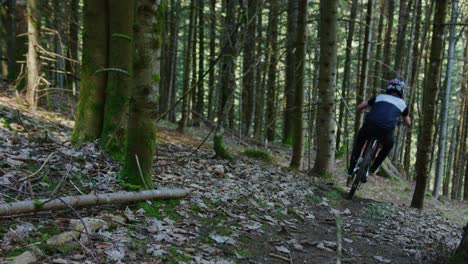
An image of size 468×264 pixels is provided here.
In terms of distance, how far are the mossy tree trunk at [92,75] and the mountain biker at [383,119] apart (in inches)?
177

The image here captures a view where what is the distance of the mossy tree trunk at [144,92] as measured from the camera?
421 centimetres

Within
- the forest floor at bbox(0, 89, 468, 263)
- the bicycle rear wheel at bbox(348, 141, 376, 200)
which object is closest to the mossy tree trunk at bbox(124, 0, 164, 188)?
the forest floor at bbox(0, 89, 468, 263)

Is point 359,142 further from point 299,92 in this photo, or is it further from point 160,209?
point 160,209

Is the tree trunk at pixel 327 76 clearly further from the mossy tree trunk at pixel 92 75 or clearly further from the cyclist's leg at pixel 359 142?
the mossy tree trunk at pixel 92 75

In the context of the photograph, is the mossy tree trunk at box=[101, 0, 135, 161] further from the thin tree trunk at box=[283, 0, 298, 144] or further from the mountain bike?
the thin tree trunk at box=[283, 0, 298, 144]

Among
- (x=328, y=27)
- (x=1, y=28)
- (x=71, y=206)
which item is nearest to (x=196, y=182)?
(x=71, y=206)

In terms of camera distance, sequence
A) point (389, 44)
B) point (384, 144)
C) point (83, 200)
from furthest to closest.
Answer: point (389, 44) < point (384, 144) < point (83, 200)

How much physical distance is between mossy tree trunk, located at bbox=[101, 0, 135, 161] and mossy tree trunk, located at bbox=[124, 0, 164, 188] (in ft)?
5.17

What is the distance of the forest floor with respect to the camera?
10.8ft

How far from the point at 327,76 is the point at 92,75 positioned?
4.56 m

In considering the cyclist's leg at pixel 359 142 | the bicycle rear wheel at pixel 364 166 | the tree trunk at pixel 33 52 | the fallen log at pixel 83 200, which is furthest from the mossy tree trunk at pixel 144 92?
the tree trunk at pixel 33 52

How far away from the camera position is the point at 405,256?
468cm

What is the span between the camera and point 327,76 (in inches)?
328

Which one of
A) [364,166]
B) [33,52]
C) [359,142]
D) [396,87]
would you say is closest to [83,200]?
[364,166]
